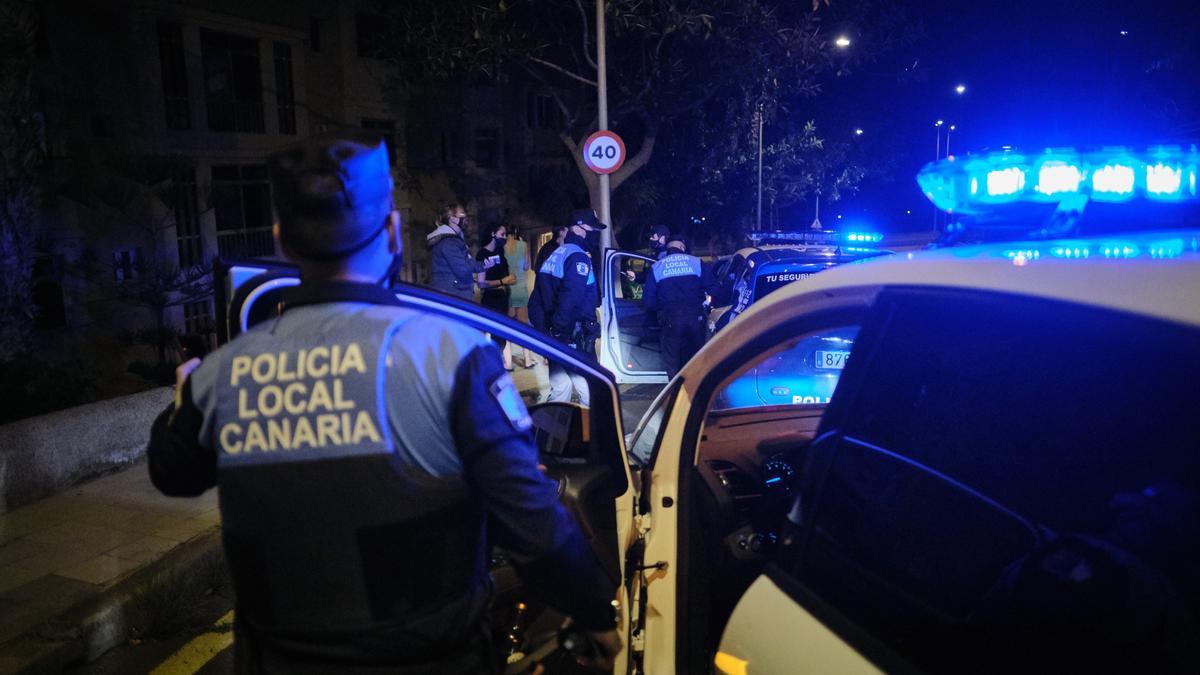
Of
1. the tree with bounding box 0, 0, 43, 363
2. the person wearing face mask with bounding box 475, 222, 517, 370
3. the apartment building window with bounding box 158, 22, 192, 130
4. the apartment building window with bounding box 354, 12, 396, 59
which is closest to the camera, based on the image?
the tree with bounding box 0, 0, 43, 363

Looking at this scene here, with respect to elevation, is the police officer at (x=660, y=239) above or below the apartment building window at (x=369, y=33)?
below

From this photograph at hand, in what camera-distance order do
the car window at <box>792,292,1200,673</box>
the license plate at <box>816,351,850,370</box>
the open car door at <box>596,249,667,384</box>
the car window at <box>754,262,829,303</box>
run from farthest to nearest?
the open car door at <box>596,249,667,384</box>, the car window at <box>754,262,829,303</box>, the license plate at <box>816,351,850,370</box>, the car window at <box>792,292,1200,673</box>

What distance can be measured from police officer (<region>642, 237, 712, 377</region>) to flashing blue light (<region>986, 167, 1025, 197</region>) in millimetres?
5490

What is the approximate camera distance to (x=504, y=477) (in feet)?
5.20

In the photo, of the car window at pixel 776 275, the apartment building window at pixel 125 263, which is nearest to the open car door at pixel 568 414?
the car window at pixel 776 275

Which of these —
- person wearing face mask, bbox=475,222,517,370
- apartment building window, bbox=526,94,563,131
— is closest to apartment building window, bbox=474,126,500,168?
apartment building window, bbox=526,94,563,131

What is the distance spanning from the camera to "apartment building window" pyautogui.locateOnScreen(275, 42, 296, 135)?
2033 centimetres

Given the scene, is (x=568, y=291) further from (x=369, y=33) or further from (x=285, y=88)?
(x=369, y=33)

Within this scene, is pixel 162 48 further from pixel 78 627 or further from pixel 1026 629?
pixel 1026 629

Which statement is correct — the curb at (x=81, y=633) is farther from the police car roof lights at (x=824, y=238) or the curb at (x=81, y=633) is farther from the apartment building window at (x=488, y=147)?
the apartment building window at (x=488, y=147)

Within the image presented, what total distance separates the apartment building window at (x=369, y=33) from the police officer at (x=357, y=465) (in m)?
22.4

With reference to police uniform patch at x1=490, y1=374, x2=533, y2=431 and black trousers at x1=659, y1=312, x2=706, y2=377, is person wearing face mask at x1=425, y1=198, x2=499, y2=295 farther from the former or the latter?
police uniform patch at x1=490, y1=374, x2=533, y2=431

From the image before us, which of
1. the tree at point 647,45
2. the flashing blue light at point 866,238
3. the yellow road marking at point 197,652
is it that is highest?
the tree at point 647,45

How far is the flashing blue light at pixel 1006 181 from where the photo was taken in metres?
2.35
